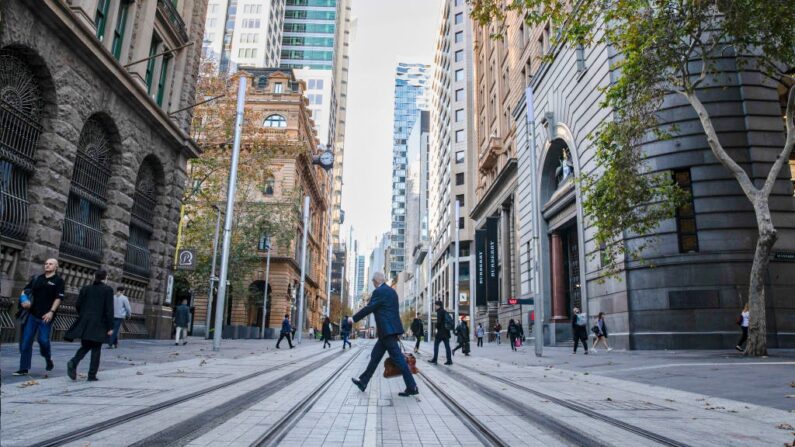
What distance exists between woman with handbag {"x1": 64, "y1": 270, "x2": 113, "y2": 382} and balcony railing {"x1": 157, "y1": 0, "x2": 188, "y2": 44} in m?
17.9

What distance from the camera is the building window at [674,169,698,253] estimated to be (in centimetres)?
1995

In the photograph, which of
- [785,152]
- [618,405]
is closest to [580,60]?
[785,152]

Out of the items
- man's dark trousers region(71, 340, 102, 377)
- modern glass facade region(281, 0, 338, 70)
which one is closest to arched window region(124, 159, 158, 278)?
man's dark trousers region(71, 340, 102, 377)

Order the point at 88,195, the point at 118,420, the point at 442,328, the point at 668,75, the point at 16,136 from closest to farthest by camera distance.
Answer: the point at 118,420 < the point at 16,136 < the point at 442,328 < the point at 668,75 < the point at 88,195

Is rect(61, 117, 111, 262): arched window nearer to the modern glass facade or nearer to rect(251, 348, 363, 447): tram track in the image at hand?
rect(251, 348, 363, 447): tram track

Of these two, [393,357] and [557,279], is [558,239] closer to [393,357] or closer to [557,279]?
[557,279]

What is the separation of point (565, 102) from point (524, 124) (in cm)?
694

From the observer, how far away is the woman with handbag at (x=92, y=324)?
7.80 m

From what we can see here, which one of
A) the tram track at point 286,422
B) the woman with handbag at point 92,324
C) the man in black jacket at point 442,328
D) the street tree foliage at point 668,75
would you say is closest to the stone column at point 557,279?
the street tree foliage at point 668,75

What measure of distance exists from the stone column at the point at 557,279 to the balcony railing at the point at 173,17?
75.5 ft

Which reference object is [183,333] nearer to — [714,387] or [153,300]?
[153,300]

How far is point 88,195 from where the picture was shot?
56.4 feet

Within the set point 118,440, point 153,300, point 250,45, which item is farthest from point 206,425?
point 250,45

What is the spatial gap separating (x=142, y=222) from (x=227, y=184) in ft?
35.8
